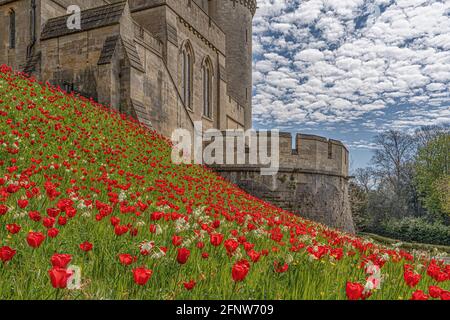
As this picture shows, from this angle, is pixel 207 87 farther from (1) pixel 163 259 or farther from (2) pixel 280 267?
(2) pixel 280 267

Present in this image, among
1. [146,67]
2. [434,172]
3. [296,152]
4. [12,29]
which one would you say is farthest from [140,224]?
[434,172]

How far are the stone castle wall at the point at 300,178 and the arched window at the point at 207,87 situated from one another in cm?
993

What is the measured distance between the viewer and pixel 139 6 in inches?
733

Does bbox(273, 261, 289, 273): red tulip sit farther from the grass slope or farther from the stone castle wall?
the stone castle wall

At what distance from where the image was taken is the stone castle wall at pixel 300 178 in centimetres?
1483

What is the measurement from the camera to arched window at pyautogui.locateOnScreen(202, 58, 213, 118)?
23281 mm

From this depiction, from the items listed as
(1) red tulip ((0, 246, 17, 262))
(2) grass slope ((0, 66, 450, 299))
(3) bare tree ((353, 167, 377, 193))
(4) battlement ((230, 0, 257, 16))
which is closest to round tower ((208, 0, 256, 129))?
(4) battlement ((230, 0, 257, 16))

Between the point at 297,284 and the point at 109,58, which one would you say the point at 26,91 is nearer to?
the point at 109,58

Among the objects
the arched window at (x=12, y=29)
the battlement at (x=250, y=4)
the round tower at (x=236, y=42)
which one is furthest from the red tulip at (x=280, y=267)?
the battlement at (x=250, y=4)

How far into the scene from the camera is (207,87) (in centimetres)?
2395

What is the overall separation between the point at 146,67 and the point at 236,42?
17440mm
